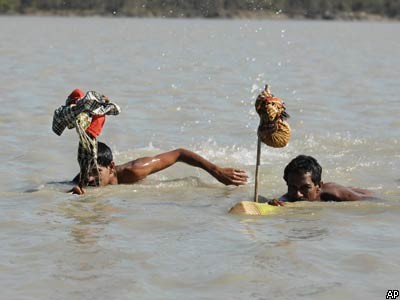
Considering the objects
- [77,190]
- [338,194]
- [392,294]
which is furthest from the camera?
[77,190]

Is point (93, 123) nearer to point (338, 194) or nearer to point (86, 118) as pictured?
point (86, 118)

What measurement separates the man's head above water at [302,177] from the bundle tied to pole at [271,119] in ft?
1.42

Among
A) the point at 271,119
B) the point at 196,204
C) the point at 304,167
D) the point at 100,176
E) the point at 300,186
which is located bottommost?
the point at 196,204

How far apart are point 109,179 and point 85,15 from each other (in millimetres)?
59581

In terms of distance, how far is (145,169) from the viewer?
28.7ft

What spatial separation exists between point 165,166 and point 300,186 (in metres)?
1.45

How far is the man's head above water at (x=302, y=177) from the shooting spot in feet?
25.1

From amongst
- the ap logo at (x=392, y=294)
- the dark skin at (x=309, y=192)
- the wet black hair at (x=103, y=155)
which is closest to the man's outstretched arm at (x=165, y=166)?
the wet black hair at (x=103, y=155)

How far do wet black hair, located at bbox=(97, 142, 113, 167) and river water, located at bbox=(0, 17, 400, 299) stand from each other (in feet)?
0.77

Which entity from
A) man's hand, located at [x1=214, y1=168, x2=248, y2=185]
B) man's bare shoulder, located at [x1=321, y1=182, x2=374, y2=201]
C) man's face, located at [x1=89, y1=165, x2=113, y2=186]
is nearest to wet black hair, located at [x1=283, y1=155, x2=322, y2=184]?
man's bare shoulder, located at [x1=321, y1=182, x2=374, y2=201]

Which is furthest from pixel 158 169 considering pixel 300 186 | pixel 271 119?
pixel 271 119

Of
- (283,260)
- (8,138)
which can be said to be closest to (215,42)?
(8,138)

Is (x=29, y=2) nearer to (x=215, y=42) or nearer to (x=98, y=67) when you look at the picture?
(x=215, y=42)

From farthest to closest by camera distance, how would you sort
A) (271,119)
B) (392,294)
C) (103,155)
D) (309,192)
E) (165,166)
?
1. (165,166)
2. (103,155)
3. (309,192)
4. (271,119)
5. (392,294)
